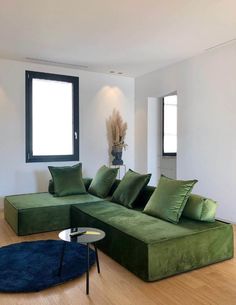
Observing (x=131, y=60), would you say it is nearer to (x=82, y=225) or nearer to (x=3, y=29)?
(x=3, y=29)

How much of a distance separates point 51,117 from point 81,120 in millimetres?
622

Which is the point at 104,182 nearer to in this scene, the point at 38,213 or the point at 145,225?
the point at 38,213

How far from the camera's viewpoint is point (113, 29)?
3.81 metres

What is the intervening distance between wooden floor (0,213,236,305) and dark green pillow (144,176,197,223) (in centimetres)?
61

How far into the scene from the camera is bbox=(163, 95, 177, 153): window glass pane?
6238mm

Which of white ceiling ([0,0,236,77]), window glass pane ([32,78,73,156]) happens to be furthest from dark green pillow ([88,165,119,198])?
white ceiling ([0,0,236,77])

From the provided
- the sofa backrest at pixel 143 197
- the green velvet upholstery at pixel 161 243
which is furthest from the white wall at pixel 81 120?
the green velvet upholstery at pixel 161 243

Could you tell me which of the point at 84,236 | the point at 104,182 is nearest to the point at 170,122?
the point at 104,182

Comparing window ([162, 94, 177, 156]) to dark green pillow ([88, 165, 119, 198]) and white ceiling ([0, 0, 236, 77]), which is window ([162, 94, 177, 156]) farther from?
dark green pillow ([88, 165, 119, 198])

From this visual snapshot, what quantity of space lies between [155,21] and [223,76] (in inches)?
59.5

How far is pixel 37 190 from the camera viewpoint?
5559 mm

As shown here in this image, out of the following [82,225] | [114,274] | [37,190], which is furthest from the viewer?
[37,190]

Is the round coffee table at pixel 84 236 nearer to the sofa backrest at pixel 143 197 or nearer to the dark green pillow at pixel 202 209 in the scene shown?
the dark green pillow at pixel 202 209

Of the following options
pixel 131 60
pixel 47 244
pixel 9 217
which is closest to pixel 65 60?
pixel 131 60
